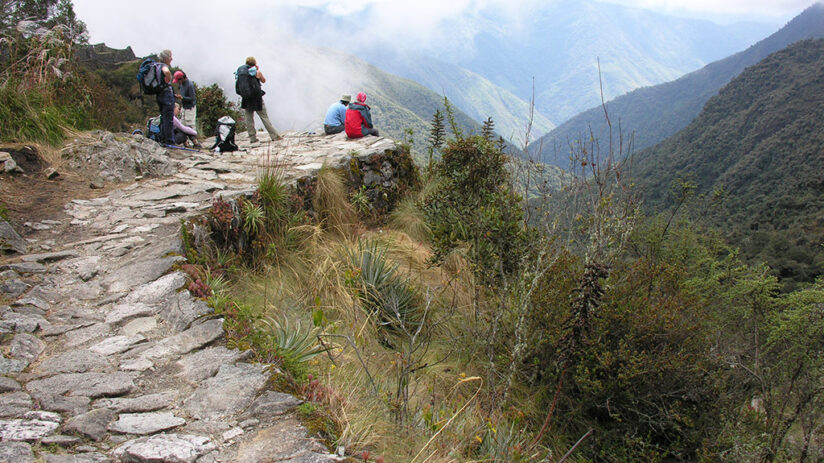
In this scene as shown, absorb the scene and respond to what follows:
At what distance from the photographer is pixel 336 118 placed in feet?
29.0

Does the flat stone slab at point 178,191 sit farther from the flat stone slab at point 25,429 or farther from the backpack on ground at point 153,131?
the flat stone slab at point 25,429

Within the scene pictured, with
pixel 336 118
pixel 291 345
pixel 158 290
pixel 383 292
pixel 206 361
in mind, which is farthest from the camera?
pixel 336 118

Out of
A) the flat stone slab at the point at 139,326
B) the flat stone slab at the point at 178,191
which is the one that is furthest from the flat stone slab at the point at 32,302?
the flat stone slab at the point at 178,191

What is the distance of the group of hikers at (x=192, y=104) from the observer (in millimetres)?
6566

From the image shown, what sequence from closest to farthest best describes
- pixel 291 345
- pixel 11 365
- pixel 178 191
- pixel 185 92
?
pixel 11 365 → pixel 291 345 → pixel 178 191 → pixel 185 92

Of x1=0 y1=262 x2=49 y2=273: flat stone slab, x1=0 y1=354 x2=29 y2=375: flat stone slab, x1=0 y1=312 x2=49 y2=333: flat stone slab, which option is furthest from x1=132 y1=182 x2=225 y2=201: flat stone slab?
x1=0 y1=354 x2=29 y2=375: flat stone slab

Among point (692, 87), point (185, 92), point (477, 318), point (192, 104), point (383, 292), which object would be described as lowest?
point (477, 318)

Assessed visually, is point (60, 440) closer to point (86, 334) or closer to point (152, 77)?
point (86, 334)

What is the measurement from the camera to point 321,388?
7.10ft

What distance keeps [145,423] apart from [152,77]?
19.9 ft

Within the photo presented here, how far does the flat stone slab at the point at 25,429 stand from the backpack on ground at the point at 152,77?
5907mm

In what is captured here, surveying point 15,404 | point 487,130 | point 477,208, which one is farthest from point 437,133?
point 15,404

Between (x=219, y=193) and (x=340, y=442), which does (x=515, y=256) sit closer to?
(x=219, y=193)

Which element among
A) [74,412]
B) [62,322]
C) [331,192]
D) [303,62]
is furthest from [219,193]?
[303,62]
